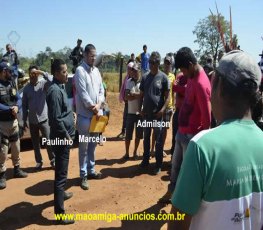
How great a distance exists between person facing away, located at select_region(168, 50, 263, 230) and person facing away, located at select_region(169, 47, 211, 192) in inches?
98.8

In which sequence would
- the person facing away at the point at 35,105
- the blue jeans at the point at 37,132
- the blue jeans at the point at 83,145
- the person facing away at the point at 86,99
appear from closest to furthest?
the person facing away at the point at 86,99
the blue jeans at the point at 83,145
the person facing away at the point at 35,105
the blue jeans at the point at 37,132

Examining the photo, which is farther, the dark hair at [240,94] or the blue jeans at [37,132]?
the blue jeans at [37,132]

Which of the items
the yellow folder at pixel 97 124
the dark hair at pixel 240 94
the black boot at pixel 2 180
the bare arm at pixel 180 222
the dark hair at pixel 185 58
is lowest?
the black boot at pixel 2 180

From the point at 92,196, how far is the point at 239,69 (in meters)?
4.33

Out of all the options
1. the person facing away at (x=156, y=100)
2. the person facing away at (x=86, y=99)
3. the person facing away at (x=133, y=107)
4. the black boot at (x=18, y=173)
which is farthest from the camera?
the person facing away at (x=133, y=107)

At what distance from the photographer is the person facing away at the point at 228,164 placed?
1.53m

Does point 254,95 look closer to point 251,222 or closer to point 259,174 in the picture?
point 259,174

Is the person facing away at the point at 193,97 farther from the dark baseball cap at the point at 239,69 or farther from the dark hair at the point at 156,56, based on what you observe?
the dark baseball cap at the point at 239,69

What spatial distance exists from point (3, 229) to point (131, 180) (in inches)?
94.1

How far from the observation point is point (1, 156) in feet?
19.5

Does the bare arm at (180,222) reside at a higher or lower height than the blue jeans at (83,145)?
higher

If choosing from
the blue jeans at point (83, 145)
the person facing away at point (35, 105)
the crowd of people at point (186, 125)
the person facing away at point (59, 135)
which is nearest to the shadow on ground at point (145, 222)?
the crowd of people at point (186, 125)

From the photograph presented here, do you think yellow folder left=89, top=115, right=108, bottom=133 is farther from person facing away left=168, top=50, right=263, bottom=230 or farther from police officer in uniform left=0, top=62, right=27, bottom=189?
person facing away left=168, top=50, right=263, bottom=230

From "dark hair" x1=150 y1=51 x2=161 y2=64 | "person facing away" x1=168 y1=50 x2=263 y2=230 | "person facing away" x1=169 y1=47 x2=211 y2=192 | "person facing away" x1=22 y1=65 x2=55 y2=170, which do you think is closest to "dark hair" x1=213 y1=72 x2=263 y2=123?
"person facing away" x1=168 y1=50 x2=263 y2=230
